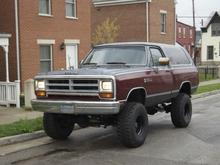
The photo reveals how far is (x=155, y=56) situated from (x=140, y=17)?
24655 mm

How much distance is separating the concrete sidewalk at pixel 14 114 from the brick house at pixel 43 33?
3297 millimetres

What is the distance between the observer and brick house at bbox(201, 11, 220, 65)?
6769 cm

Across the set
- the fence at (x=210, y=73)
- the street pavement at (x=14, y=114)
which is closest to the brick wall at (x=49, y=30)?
the street pavement at (x=14, y=114)

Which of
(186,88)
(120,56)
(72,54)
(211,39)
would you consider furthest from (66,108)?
(211,39)

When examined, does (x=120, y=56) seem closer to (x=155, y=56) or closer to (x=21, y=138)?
(x=155, y=56)

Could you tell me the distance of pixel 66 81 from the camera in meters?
9.46

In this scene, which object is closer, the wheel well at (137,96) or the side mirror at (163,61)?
the wheel well at (137,96)

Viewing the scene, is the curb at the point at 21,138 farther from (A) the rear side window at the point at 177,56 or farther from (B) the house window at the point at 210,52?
(B) the house window at the point at 210,52

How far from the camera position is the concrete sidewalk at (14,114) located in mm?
13288

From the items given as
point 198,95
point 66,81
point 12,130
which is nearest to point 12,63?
point 198,95

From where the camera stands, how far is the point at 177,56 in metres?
12.2

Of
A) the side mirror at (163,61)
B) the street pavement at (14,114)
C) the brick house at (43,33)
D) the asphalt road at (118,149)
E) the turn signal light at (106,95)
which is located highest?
the brick house at (43,33)

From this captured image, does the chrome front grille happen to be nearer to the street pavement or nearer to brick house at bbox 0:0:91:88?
the street pavement

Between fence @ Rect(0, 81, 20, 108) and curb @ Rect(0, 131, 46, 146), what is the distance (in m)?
6.06
